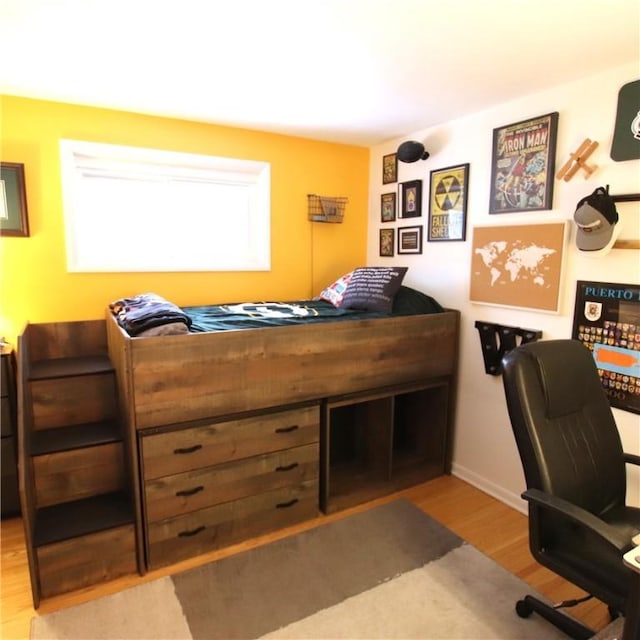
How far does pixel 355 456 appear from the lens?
2.96m

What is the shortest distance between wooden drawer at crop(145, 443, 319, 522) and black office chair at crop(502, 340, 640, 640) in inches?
46.2

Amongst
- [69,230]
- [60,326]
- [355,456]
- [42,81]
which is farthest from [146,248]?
[355,456]

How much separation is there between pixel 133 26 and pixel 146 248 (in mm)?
1444

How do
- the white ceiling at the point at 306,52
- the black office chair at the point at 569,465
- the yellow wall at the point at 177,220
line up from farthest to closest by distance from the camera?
the yellow wall at the point at 177,220 → the white ceiling at the point at 306,52 → the black office chair at the point at 569,465

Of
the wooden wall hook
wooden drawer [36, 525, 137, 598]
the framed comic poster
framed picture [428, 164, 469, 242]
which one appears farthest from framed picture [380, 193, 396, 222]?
wooden drawer [36, 525, 137, 598]

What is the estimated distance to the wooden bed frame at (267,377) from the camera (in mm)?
1898

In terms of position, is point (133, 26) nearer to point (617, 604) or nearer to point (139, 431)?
point (139, 431)

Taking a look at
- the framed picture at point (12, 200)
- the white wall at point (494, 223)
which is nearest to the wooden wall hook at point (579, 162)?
the white wall at point (494, 223)

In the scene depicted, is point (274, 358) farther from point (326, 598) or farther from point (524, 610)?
point (524, 610)

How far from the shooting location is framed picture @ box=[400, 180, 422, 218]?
2.96 m

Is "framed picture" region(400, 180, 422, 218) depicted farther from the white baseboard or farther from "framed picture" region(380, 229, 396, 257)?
the white baseboard

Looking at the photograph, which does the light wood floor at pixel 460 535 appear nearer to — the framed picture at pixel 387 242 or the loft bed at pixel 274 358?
the loft bed at pixel 274 358

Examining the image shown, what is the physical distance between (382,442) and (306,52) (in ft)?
6.79

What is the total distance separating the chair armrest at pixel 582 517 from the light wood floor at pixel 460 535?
793 mm
